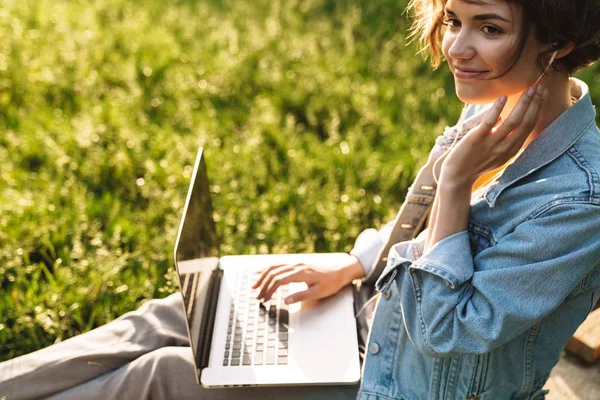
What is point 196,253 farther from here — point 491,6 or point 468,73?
point 491,6

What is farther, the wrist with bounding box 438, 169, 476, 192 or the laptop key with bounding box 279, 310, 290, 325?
the laptop key with bounding box 279, 310, 290, 325

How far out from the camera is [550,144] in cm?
165

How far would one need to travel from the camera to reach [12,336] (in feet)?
8.75

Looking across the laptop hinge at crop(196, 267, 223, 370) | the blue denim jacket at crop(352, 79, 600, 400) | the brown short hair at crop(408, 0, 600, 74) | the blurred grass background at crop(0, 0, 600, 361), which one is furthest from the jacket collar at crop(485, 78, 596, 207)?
the blurred grass background at crop(0, 0, 600, 361)

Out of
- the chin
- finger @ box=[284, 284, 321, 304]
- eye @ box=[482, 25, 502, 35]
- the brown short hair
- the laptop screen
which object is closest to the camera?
the brown short hair

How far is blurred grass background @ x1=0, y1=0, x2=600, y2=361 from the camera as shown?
3027 millimetres

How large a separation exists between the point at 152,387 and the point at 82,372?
0.25 m

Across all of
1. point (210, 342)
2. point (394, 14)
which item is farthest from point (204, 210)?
point (394, 14)

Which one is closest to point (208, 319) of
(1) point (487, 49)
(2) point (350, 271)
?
(2) point (350, 271)

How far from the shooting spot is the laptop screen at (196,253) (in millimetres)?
1832

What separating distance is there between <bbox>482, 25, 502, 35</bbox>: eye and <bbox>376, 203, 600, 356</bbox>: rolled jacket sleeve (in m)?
0.45

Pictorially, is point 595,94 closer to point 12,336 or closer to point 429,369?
point 429,369

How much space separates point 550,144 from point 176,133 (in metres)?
2.73

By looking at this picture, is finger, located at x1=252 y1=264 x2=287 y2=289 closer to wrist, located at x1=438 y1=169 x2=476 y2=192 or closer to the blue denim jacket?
the blue denim jacket
